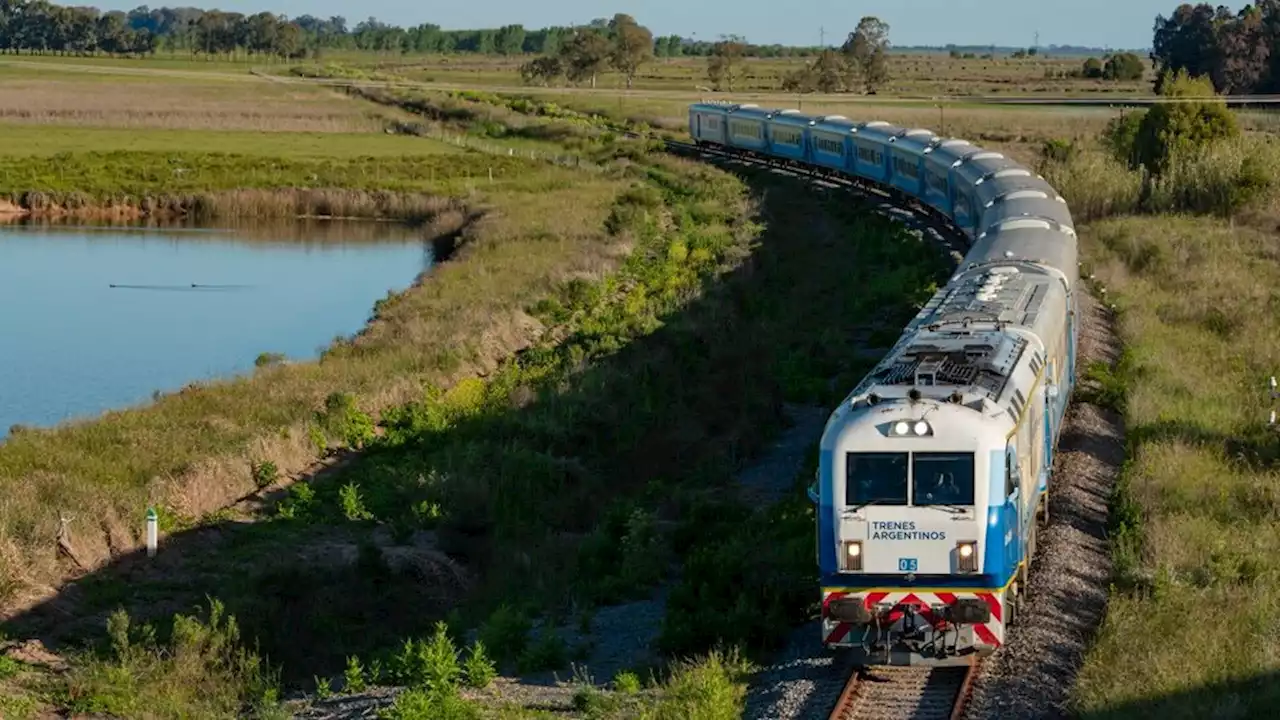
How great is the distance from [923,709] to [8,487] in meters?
13.5

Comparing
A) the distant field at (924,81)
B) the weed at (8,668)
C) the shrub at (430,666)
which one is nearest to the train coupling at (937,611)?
the shrub at (430,666)

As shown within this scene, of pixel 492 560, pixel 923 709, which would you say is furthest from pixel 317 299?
pixel 923 709

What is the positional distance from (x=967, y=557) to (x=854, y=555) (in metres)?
0.98

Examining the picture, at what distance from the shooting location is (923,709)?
15039mm

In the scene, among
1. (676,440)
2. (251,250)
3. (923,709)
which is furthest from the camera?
(251,250)

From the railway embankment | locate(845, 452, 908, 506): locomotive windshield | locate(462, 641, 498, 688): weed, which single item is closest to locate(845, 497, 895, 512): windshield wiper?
locate(845, 452, 908, 506): locomotive windshield

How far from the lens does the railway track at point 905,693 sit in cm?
1483

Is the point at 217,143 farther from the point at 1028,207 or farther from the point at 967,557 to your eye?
the point at 967,557

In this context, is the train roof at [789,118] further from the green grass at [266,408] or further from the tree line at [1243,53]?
the tree line at [1243,53]

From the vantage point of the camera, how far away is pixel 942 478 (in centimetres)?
1524

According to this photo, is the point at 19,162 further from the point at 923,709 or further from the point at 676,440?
the point at 923,709

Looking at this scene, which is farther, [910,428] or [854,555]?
[854,555]

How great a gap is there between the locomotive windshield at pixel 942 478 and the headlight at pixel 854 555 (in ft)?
2.08

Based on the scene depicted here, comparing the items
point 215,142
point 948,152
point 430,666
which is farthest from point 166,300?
point 215,142
